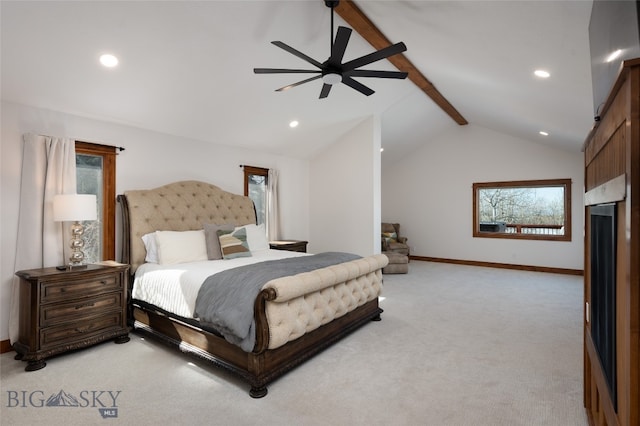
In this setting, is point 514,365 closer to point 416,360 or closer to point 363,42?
point 416,360

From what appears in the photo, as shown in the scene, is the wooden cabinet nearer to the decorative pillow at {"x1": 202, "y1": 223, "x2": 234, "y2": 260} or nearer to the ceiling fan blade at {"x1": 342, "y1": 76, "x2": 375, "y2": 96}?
the ceiling fan blade at {"x1": 342, "y1": 76, "x2": 375, "y2": 96}

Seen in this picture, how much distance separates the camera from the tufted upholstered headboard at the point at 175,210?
3932mm

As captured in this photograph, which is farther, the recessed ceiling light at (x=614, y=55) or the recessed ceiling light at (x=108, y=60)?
the recessed ceiling light at (x=108, y=60)

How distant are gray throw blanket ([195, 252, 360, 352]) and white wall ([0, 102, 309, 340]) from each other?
6.47 feet

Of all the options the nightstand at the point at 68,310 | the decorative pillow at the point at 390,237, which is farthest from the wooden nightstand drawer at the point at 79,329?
the decorative pillow at the point at 390,237

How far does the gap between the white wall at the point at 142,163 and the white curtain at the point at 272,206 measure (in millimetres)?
265

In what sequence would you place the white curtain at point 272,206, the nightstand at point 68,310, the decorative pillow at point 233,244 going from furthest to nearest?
the white curtain at point 272,206, the decorative pillow at point 233,244, the nightstand at point 68,310

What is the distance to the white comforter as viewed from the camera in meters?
2.99

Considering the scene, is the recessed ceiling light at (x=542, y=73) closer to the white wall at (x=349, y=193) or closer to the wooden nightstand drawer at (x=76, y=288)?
the white wall at (x=349, y=193)

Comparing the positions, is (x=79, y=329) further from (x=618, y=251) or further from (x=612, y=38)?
(x=612, y=38)

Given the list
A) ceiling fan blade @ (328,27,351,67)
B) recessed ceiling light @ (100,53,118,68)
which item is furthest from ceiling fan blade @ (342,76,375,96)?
recessed ceiling light @ (100,53,118,68)

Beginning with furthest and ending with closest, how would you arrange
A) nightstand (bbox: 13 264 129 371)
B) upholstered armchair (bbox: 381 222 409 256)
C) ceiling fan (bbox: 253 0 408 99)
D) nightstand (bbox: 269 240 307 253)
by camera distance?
upholstered armchair (bbox: 381 222 409 256), nightstand (bbox: 269 240 307 253), nightstand (bbox: 13 264 129 371), ceiling fan (bbox: 253 0 408 99)

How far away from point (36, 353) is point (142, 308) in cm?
89

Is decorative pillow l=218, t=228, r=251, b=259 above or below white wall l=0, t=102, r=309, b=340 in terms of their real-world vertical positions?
below
